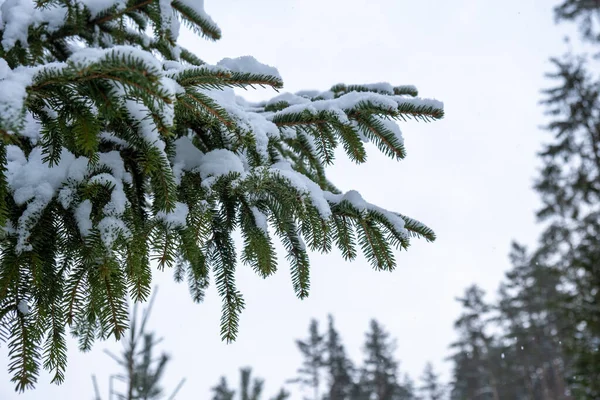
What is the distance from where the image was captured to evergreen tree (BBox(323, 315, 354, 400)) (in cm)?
3669

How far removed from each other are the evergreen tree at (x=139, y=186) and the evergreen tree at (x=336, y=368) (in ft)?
125

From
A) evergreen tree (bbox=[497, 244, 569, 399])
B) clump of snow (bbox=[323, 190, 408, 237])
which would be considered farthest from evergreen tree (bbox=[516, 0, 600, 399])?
evergreen tree (bbox=[497, 244, 569, 399])

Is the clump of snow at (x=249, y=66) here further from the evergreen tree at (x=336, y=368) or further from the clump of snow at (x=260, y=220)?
the evergreen tree at (x=336, y=368)

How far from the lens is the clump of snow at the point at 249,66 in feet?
5.40

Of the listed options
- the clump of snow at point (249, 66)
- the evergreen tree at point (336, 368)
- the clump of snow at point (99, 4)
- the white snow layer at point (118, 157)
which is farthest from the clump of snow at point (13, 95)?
the evergreen tree at point (336, 368)

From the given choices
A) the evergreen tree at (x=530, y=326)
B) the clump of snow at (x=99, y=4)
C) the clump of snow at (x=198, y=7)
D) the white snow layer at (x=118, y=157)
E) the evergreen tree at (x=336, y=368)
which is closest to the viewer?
the white snow layer at (x=118, y=157)

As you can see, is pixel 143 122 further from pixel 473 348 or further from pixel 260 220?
pixel 473 348

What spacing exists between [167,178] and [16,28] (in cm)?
147

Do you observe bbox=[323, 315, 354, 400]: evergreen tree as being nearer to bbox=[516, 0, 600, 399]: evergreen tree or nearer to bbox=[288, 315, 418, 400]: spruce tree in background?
bbox=[288, 315, 418, 400]: spruce tree in background

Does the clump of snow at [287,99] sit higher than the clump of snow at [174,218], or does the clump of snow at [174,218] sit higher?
the clump of snow at [287,99]

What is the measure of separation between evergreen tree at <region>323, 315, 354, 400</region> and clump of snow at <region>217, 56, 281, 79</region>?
38754mm

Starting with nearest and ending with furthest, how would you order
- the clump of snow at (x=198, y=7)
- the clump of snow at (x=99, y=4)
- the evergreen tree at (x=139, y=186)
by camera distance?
the evergreen tree at (x=139, y=186) < the clump of snow at (x=99, y=4) < the clump of snow at (x=198, y=7)

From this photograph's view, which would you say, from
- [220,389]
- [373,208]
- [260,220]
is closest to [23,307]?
[260,220]

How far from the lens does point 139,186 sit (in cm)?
167
